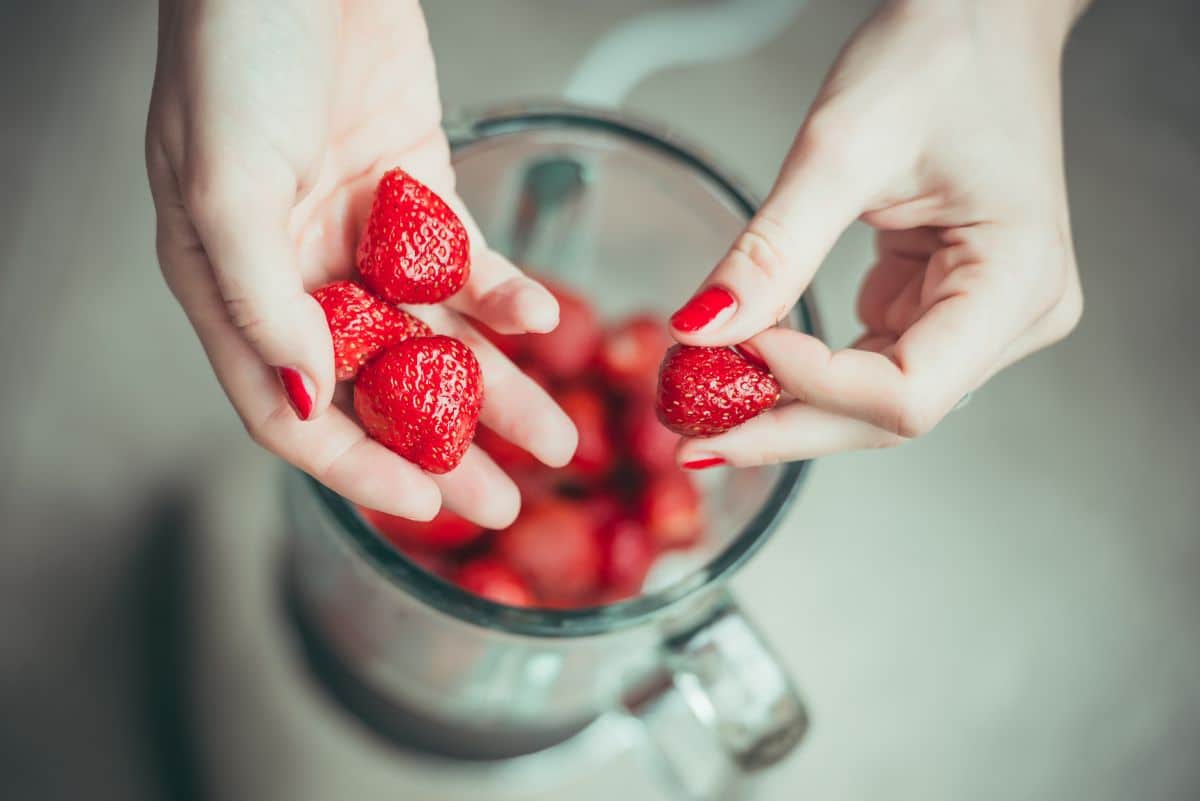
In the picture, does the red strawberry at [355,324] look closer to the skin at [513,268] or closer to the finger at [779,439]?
the skin at [513,268]

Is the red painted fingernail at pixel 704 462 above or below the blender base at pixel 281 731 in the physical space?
above

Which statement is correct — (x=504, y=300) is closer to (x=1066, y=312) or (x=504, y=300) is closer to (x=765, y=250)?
(x=765, y=250)

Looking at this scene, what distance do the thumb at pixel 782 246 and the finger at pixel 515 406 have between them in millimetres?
121

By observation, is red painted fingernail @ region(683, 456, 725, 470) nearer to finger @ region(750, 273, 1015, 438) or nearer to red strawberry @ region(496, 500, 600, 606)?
finger @ region(750, 273, 1015, 438)

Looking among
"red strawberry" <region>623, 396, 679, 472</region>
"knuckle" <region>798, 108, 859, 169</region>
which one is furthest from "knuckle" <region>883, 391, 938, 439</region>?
"red strawberry" <region>623, 396, 679, 472</region>

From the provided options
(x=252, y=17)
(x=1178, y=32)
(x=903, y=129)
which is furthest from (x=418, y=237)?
(x=1178, y=32)

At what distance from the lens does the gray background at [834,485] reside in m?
0.76

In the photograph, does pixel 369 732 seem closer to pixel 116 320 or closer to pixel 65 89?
pixel 116 320

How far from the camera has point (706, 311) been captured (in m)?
0.48

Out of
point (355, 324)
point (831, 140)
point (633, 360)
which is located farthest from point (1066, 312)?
point (355, 324)

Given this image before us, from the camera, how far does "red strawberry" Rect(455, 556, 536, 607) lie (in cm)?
68

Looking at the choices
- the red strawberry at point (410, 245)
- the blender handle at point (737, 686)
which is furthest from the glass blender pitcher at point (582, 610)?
the red strawberry at point (410, 245)

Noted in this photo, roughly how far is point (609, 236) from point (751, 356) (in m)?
0.33

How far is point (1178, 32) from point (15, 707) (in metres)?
1.15
